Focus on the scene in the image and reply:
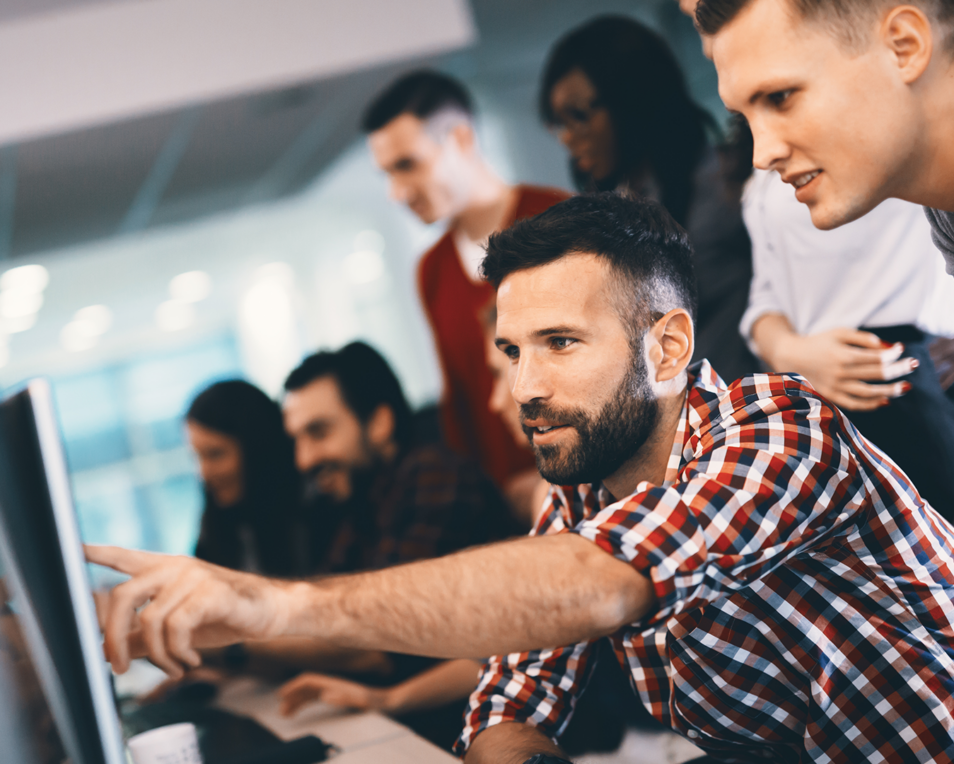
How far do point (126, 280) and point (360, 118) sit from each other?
2206 mm

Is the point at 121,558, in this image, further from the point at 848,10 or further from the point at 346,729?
the point at 848,10

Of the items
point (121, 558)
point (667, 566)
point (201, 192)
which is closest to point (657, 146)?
point (667, 566)

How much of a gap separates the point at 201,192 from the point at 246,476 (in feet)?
9.74

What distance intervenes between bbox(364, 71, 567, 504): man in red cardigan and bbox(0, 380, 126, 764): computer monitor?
1.46 metres

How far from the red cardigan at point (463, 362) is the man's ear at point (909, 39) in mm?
1362

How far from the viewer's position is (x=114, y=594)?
0.65m

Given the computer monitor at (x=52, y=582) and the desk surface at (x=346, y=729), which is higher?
the computer monitor at (x=52, y=582)

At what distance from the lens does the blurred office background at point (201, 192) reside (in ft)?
7.37

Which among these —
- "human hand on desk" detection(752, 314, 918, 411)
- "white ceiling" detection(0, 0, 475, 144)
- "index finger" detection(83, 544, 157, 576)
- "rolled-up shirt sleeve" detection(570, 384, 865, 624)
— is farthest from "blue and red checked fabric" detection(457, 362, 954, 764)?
"white ceiling" detection(0, 0, 475, 144)

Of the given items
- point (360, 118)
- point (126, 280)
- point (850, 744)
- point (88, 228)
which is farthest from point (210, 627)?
point (126, 280)

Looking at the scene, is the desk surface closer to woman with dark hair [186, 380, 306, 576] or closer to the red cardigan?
woman with dark hair [186, 380, 306, 576]

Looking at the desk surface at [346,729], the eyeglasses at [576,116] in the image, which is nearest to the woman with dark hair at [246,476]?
the desk surface at [346,729]

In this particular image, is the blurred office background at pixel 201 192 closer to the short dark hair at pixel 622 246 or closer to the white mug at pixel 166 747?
the short dark hair at pixel 622 246

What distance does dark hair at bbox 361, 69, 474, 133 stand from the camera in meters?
2.14
